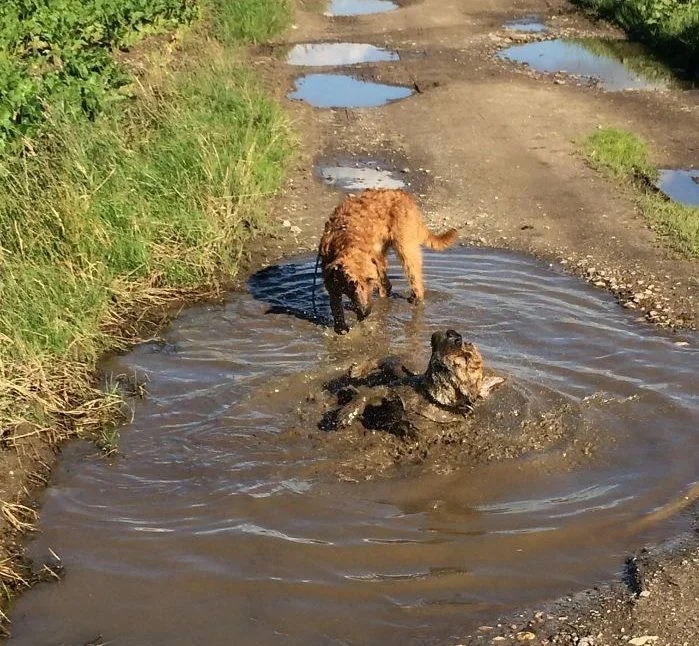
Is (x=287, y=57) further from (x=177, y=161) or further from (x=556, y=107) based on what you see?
(x=177, y=161)

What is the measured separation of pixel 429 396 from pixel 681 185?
6397mm

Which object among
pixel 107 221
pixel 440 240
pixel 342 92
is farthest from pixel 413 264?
pixel 342 92

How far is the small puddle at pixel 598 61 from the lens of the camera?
55.0 ft

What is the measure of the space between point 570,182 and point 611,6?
A: 1390 cm

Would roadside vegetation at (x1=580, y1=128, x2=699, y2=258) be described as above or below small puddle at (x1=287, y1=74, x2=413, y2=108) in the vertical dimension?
below

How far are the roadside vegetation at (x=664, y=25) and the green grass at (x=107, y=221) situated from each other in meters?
10.2

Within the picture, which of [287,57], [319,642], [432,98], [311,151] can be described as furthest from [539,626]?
[287,57]

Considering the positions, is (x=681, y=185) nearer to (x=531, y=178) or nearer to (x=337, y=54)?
(x=531, y=178)

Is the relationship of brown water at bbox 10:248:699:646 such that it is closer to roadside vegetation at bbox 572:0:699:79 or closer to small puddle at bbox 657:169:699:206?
small puddle at bbox 657:169:699:206

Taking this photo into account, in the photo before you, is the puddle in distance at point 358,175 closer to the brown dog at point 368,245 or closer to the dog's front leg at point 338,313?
the brown dog at point 368,245

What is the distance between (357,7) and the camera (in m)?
27.1

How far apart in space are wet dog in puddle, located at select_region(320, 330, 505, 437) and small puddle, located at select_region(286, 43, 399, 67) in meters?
13.9

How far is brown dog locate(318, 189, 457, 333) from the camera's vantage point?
23.9 ft

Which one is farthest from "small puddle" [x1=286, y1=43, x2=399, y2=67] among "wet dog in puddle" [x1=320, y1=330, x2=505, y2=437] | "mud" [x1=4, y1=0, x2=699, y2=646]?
"wet dog in puddle" [x1=320, y1=330, x2=505, y2=437]
